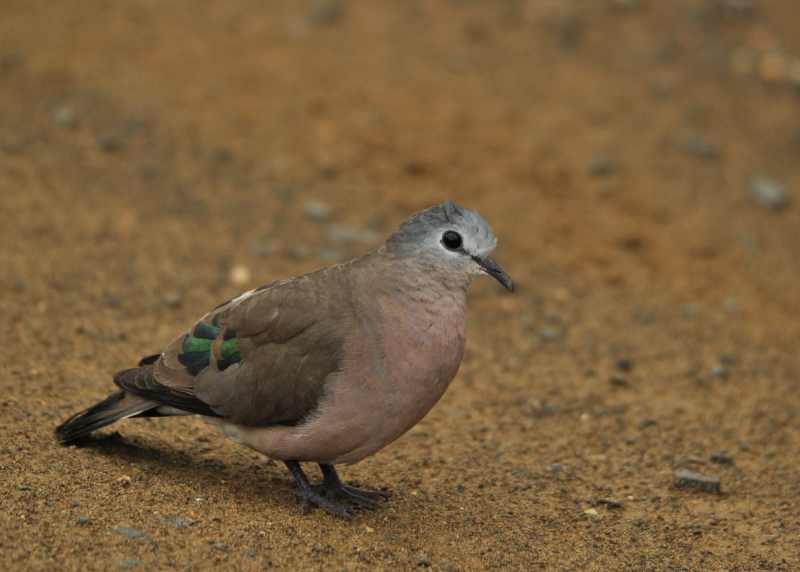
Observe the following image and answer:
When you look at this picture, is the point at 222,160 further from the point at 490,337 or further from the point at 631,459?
the point at 631,459

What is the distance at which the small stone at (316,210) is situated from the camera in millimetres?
9211

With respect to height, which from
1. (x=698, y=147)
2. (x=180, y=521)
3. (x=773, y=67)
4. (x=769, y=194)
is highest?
(x=773, y=67)

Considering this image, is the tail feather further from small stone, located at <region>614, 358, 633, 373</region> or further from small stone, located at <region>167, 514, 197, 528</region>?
small stone, located at <region>614, 358, 633, 373</region>

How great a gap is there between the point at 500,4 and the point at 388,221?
362cm

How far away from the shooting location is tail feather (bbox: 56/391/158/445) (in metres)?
5.20

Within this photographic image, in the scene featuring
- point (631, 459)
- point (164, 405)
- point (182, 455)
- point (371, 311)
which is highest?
point (371, 311)

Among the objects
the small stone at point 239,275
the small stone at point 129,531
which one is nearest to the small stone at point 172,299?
the small stone at point 239,275

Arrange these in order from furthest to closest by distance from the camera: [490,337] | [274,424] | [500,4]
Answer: [500,4], [490,337], [274,424]

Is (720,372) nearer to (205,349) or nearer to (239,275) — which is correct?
(239,275)

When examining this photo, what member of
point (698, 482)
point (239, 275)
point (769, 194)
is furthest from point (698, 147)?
point (698, 482)

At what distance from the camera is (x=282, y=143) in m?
10.1

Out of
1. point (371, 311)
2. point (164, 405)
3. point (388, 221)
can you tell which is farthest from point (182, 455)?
point (388, 221)

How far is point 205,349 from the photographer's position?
17.2 ft

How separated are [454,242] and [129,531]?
66.9 inches
